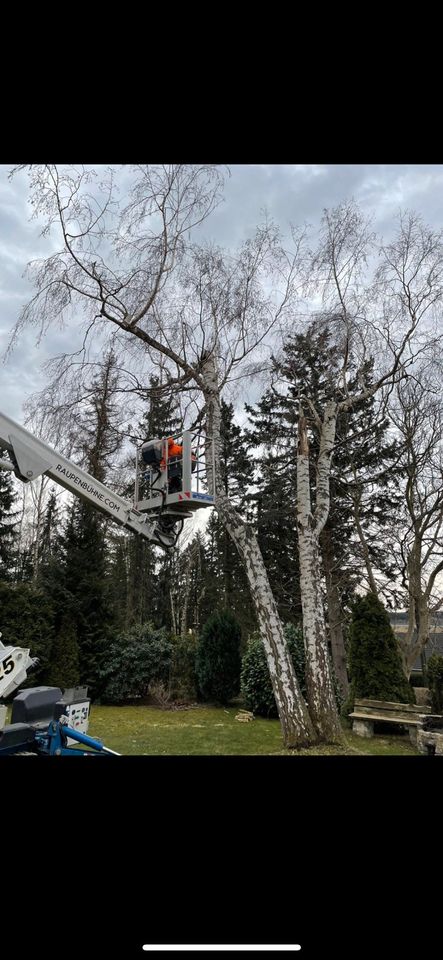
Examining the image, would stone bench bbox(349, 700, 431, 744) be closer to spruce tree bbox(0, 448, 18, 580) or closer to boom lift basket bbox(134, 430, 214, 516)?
boom lift basket bbox(134, 430, 214, 516)

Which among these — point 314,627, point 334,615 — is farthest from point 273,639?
point 334,615

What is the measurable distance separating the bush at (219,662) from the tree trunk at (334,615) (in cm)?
185

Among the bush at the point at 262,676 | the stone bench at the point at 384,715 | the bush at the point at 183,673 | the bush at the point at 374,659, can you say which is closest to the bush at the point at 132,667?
the bush at the point at 183,673

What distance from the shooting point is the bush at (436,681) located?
4113 mm

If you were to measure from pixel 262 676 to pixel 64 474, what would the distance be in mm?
3672

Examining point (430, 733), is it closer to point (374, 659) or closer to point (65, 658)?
point (374, 659)

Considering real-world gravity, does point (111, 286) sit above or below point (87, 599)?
above

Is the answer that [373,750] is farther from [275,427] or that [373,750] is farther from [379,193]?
[275,427]

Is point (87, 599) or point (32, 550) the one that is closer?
point (87, 599)

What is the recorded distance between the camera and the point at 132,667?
6.05m
